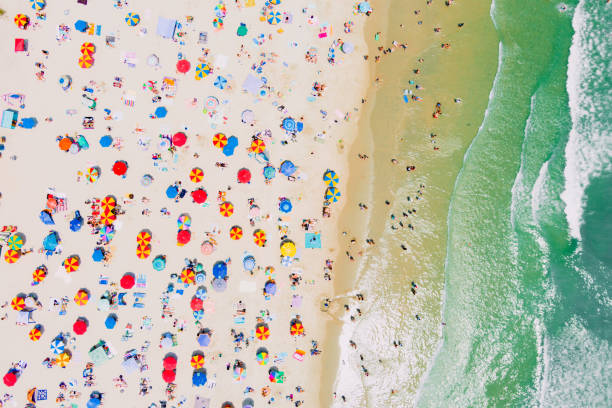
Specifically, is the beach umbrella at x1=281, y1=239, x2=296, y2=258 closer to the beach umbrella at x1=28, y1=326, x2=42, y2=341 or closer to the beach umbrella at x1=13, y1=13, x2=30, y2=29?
the beach umbrella at x1=28, y1=326, x2=42, y2=341

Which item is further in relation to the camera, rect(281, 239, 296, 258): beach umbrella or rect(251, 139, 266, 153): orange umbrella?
rect(251, 139, 266, 153): orange umbrella

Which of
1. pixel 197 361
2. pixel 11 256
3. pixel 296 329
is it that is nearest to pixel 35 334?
pixel 11 256

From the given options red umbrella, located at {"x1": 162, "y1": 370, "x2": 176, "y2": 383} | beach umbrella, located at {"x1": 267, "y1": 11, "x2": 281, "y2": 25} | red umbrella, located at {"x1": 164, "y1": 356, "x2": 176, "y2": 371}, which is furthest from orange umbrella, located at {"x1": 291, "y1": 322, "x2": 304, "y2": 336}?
beach umbrella, located at {"x1": 267, "y1": 11, "x2": 281, "y2": 25}

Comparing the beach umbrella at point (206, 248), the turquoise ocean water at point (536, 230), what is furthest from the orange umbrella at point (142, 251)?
the turquoise ocean water at point (536, 230)

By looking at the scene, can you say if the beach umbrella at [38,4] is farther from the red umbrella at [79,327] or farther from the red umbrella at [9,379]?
the red umbrella at [9,379]

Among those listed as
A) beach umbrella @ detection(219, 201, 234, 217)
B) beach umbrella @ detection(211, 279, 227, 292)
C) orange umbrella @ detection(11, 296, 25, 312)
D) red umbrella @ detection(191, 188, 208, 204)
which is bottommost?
orange umbrella @ detection(11, 296, 25, 312)

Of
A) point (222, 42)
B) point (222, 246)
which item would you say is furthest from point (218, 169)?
point (222, 42)

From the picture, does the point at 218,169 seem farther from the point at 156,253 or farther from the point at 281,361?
the point at 281,361
